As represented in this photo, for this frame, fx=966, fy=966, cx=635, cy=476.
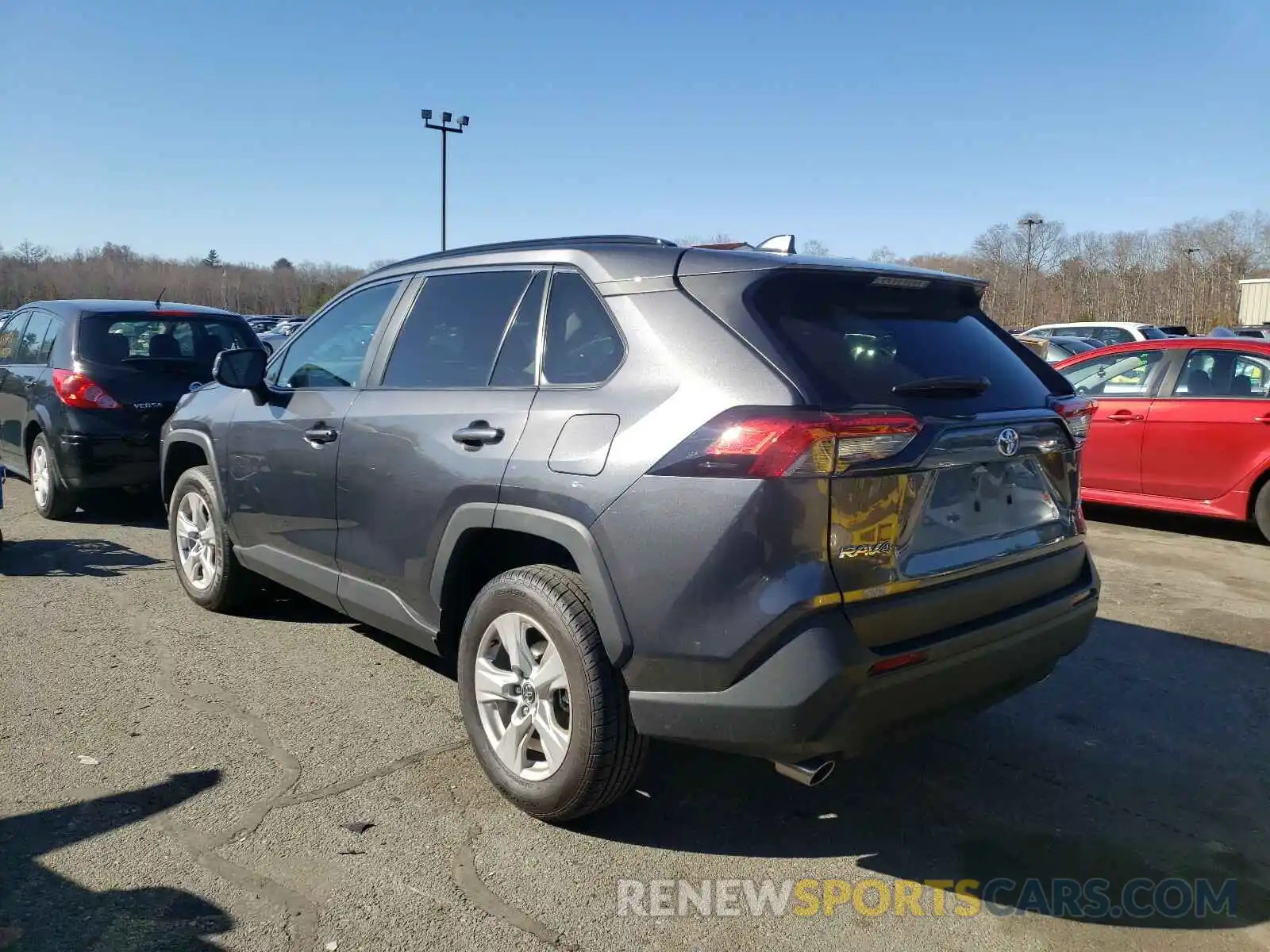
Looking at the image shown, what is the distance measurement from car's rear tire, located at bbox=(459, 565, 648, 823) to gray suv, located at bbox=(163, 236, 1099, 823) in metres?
0.01

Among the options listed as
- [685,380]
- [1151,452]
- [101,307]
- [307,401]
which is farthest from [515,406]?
[1151,452]

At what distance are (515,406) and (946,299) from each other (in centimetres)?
154

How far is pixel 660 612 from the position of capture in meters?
2.70

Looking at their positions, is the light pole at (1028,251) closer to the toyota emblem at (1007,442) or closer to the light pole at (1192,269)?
the light pole at (1192,269)

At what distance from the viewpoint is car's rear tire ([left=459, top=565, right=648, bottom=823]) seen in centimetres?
288

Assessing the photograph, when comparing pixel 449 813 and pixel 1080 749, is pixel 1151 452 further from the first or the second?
pixel 449 813

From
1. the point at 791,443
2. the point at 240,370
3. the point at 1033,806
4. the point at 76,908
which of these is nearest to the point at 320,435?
the point at 240,370

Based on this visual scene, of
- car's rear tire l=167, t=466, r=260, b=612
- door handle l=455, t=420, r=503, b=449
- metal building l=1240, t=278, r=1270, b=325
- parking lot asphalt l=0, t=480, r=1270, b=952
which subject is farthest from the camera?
metal building l=1240, t=278, r=1270, b=325

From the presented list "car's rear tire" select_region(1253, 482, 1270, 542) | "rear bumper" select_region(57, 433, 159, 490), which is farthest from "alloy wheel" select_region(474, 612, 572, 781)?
"car's rear tire" select_region(1253, 482, 1270, 542)

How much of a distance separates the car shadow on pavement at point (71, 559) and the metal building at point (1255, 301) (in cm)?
6160

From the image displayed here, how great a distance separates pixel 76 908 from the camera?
268 centimetres

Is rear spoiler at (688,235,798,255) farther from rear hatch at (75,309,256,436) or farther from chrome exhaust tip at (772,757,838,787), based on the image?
rear hatch at (75,309,256,436)

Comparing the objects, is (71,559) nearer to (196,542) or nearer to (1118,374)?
(196,542)

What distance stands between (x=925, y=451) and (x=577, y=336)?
1.21m
